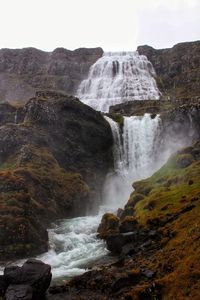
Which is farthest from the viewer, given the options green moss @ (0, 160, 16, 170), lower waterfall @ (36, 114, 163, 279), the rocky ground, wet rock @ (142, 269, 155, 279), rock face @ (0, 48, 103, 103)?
rock face @ (0, 48, 103, 103)

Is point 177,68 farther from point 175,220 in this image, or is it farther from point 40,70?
point 175,220

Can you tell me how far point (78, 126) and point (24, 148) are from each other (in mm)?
16207

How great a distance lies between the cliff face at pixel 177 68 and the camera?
158125 mm

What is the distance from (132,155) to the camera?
292 ft

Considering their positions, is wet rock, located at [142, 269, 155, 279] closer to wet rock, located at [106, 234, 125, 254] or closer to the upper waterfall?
wet rock, located at [106, 234, 125, 254]

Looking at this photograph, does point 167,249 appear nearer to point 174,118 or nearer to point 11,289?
point 11,289

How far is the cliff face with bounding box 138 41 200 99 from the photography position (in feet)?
519

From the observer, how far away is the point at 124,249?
3794 centimetres

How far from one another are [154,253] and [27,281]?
1174 centimetres

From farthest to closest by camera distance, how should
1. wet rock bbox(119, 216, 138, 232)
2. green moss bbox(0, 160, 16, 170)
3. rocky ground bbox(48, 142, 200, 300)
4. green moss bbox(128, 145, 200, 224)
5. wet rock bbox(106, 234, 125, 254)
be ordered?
green moss bbox(0, 160, 16, 170), green moss bbox(128, 145, 200, 224), wet rock bbox(119, 216, 138, 232), wet rock bbox(106, 234, 125, 254), rocky ground bbox(48, 142, 200, 300)

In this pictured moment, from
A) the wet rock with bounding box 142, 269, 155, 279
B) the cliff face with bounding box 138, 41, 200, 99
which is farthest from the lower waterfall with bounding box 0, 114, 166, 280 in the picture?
the cliff face with bounding box 138, 41, 200, 99

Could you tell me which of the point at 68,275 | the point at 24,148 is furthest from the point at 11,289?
the point at 24,148

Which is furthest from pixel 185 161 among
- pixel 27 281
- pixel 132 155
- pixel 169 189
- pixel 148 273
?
pixel 27 281

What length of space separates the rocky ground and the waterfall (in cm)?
2996
